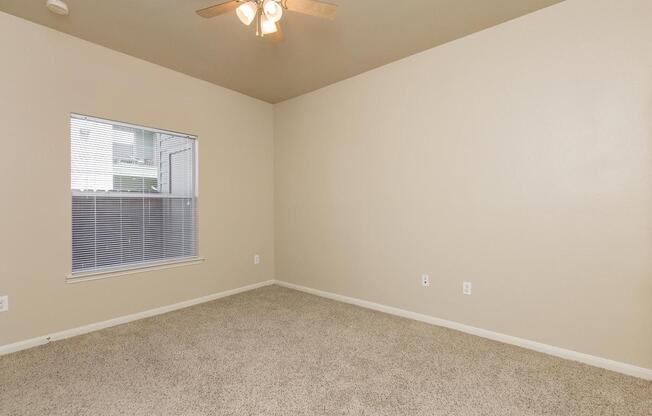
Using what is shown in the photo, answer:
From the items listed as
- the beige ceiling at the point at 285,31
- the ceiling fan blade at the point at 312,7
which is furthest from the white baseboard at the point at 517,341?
the ceiling fan blade at the point at 312,7

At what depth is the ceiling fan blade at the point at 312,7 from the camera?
188 cm

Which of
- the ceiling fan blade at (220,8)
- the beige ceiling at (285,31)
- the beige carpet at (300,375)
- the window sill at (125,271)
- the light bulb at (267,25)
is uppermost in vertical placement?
the beige ceiling at (285,31)

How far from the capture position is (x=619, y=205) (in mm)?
2160

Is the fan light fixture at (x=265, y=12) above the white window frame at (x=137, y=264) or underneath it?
above

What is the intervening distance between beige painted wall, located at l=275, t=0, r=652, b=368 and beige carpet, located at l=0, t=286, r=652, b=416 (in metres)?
0.40

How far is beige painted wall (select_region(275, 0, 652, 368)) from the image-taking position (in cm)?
214

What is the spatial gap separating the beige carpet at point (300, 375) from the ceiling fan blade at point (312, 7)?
2.28 m

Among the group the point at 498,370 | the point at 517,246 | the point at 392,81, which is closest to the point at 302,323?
the point at 498,370

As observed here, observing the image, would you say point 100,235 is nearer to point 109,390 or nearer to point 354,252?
point 109,390

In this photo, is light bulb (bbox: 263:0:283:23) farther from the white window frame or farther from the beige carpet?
the beige carpet

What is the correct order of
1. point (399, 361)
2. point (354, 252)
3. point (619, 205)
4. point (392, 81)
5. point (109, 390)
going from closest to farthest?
1. point (109, 390)
2. point (619, 205)
3. point (399, 361)
4. point (392, 81)
5. point (354, 252)

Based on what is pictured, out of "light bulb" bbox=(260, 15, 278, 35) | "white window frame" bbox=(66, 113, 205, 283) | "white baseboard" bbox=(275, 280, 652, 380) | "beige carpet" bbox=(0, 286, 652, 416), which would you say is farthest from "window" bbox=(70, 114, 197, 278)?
"white baseboard" bbox=(275, 280, 652, 380)

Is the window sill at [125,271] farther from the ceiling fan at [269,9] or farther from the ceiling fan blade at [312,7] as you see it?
the ceiling fan blade at [312,7]

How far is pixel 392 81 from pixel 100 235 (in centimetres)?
318
